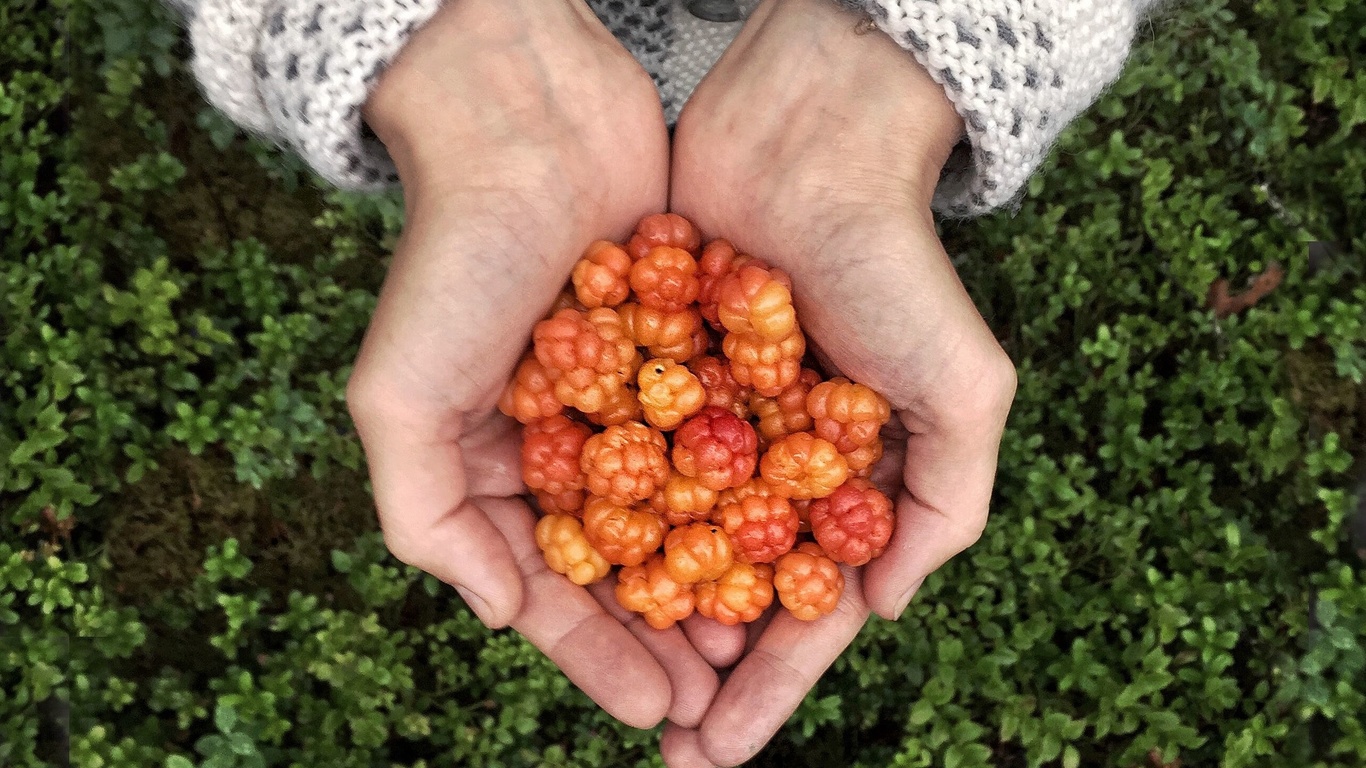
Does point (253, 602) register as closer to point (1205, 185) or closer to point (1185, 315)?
point (1185, 315)

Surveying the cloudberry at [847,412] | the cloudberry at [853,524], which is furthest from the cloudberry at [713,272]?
the cloudberry at [853,524]

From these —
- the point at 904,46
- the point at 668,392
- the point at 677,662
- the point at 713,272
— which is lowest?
the point at 677,662

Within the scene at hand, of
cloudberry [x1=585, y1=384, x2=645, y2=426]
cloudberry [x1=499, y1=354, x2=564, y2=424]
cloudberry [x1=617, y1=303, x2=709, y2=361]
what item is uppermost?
cloudberry [x1=617, y1=303, x2=709, y2=361]

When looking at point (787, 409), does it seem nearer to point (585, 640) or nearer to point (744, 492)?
point (744, 492)

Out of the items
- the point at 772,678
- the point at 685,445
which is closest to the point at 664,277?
the point at 685,445

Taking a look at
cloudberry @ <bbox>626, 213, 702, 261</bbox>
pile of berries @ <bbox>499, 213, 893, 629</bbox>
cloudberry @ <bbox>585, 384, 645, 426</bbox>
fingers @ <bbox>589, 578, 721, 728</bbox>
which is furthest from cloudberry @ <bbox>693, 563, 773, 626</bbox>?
cloudberry @ <bbox>626, 213, 702, 261</bbox>

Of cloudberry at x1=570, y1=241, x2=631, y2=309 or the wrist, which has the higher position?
the wrist

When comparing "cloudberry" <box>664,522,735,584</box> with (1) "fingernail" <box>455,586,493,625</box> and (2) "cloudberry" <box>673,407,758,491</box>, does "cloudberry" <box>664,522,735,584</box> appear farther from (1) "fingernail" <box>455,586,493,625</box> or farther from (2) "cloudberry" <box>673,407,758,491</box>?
(1) "fingernail" <box>455,586,493,625</box>
